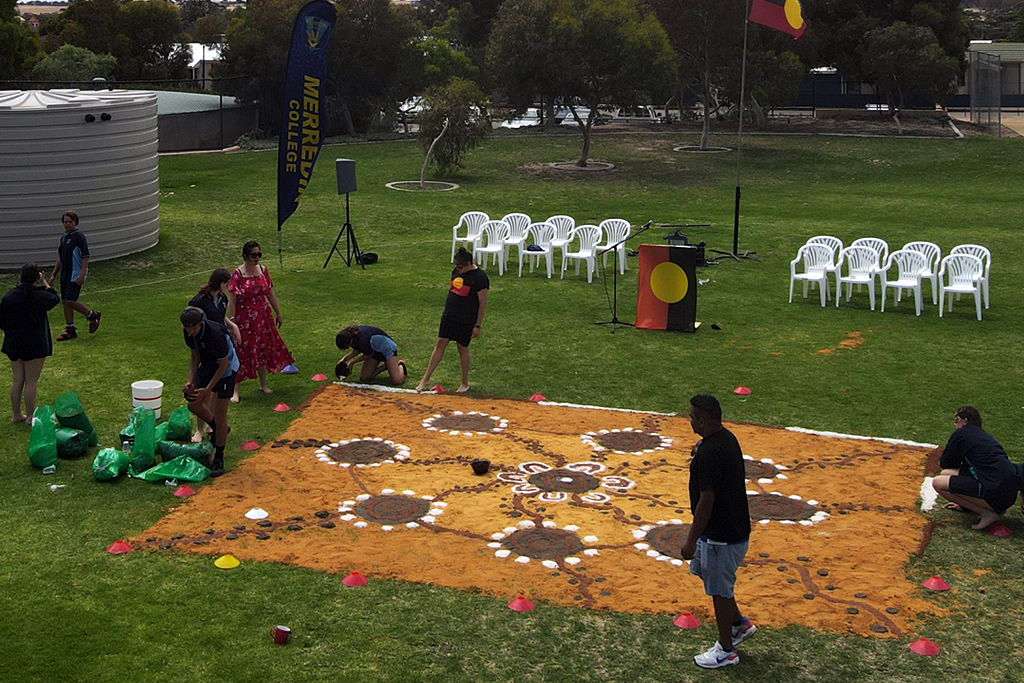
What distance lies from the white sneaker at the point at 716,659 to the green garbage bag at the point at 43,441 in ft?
21.0

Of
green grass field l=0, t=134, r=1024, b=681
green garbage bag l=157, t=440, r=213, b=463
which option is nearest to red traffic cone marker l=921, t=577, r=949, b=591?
green grass field l=0, t=134, r=1024, b=681

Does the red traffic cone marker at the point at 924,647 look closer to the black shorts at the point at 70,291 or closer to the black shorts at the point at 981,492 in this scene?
the black shorts at the point at 981,492

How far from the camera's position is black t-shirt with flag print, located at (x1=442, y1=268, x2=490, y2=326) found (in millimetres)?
13180

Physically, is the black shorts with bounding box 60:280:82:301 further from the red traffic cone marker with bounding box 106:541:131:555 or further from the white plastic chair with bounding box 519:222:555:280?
the red traffic cone marker with bounding box 106:541:131:555

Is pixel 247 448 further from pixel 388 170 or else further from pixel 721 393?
pixel 388 170

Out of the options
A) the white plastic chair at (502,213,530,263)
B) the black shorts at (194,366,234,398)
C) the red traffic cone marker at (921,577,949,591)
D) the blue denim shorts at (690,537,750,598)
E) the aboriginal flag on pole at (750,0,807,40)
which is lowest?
the red traffic cone marker at (921,577,949,591)

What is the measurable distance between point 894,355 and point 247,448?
8.44 meters

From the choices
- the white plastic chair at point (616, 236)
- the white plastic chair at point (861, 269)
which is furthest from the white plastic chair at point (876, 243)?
the white plastic chair at point (616, 236)

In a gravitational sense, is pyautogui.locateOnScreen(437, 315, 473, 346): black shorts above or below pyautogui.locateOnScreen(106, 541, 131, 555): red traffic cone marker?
above

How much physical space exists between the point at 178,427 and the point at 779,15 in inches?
557

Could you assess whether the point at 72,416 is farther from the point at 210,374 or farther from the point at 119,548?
the point at 119,548

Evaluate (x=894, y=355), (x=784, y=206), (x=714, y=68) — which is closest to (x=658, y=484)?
(x=894, y=355)

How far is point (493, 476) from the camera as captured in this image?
10766mm

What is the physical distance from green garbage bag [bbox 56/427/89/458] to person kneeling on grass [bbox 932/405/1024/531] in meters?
7.74
